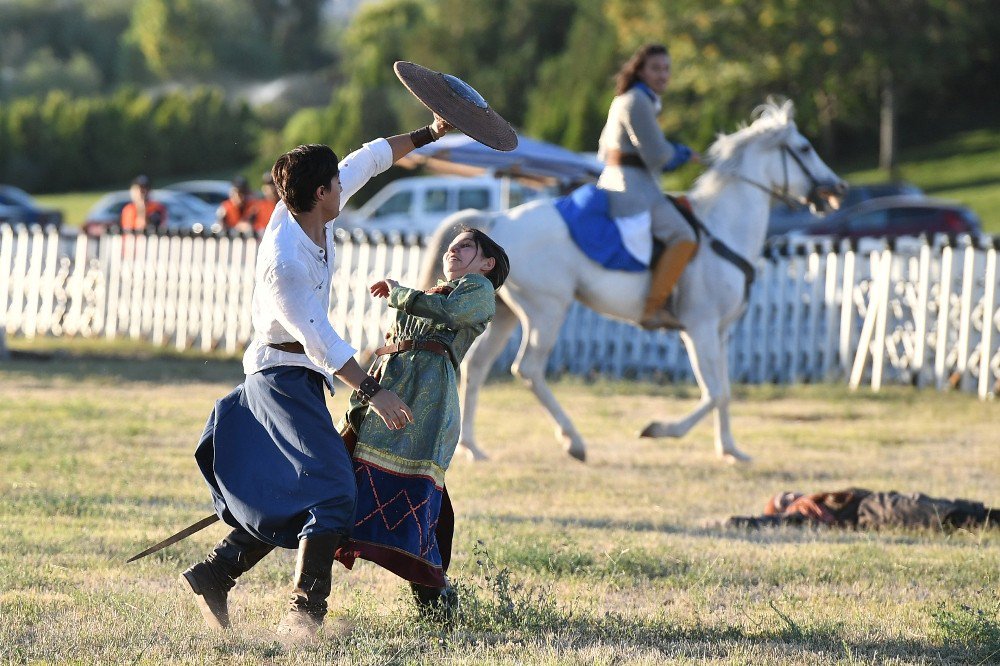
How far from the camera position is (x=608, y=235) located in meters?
10.2

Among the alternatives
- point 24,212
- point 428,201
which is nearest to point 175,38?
point 24,212

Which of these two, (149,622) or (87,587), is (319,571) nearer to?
(149,622)

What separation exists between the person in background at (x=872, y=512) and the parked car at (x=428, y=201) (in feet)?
61.2

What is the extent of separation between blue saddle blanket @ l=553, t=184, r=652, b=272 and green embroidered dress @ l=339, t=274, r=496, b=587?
197 inches

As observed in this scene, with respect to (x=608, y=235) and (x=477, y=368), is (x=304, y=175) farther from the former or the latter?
(x=477, y=368)

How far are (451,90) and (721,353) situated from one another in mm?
5462

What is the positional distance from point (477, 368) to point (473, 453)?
647 mm

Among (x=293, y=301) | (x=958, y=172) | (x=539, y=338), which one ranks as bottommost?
(x=539, y=338)

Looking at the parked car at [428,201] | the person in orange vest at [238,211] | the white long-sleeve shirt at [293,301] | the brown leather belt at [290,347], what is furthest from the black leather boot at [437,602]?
the parked car at [428,201]

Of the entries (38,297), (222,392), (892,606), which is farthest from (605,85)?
(892,606)

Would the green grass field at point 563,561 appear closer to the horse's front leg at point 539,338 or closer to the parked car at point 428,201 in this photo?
the horse's front leg at point 539,338

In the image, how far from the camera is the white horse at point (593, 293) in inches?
405

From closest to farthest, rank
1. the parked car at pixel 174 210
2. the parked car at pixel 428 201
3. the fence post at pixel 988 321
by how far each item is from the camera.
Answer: the fence post at pixel 988 321
the parked car at pixel 428 201
the parked car at pixel 174 210

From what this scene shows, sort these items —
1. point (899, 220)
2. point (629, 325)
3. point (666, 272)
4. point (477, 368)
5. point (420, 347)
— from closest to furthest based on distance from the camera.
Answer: point (420, 347) < point (666, 272) < point (477, 368) < point (629, 325) < point (899, 220)
